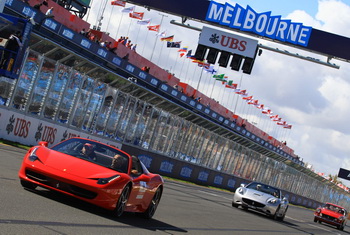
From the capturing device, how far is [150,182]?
11195 millimetres

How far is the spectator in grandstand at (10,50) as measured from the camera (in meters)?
16.1

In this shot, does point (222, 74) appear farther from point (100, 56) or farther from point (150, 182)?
point (150, 182)

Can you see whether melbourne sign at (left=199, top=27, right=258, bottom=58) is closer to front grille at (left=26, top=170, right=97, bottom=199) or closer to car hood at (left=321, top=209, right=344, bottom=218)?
car hood at (left=321, top=209, right=344, bottom=218)

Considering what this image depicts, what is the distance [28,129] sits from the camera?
22656 mm

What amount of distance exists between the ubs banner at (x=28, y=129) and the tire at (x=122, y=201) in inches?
479

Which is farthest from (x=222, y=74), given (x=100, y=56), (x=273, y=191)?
(x=273, y=191)

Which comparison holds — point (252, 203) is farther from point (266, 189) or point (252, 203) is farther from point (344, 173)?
point (344, 173)

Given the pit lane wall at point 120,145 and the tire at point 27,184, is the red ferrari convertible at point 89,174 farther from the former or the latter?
the pit lane wall at point 120,145

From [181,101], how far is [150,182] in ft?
85.6

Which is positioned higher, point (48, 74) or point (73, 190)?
point (48, 74)

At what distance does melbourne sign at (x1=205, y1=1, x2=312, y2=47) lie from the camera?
2480cm

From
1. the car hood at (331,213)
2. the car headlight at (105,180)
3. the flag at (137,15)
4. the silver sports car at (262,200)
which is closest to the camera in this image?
the car headlight at (105,180)

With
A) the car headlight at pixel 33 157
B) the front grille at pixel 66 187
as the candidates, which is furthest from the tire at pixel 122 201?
the car headlight at pixel 33 157

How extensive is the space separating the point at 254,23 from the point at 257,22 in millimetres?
124
